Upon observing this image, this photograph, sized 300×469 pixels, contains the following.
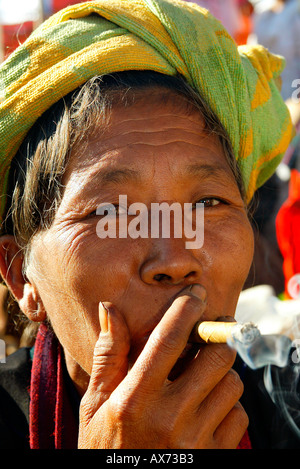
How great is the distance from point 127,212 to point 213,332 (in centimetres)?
64

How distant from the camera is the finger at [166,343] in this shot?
167 cm

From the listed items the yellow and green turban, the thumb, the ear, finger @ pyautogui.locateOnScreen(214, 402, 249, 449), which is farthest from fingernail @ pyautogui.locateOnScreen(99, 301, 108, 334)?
the yellow and green turban

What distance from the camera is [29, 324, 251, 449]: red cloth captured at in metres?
2.38

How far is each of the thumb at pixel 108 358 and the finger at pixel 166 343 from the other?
0.12 m

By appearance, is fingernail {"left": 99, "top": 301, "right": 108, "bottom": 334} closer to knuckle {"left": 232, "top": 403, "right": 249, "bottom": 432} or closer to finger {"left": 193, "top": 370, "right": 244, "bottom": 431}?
finger {"left": 193, "top": 370, "right": 244, "bottom": 431}

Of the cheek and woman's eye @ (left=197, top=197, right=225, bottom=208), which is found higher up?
woman's eye @ (left=197, top=197, right=225, bottom=208)

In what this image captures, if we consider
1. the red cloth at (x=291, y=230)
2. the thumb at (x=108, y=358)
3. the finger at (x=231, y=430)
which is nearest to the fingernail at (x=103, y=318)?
the thumb at (x=108, y=358)

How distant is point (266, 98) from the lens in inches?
102

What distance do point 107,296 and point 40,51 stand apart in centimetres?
112

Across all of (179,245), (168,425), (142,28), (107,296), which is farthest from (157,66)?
(168,425)

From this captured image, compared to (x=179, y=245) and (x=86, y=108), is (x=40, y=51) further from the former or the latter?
(x=179, y=245)

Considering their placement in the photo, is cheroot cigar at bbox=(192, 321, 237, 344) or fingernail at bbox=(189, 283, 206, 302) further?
fingernail at bbox=(189, 283, 206, 302)

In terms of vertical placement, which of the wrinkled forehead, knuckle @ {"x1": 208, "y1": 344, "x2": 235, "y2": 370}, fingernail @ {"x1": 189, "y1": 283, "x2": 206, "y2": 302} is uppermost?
the wrinkled forehead

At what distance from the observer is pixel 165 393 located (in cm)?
172
